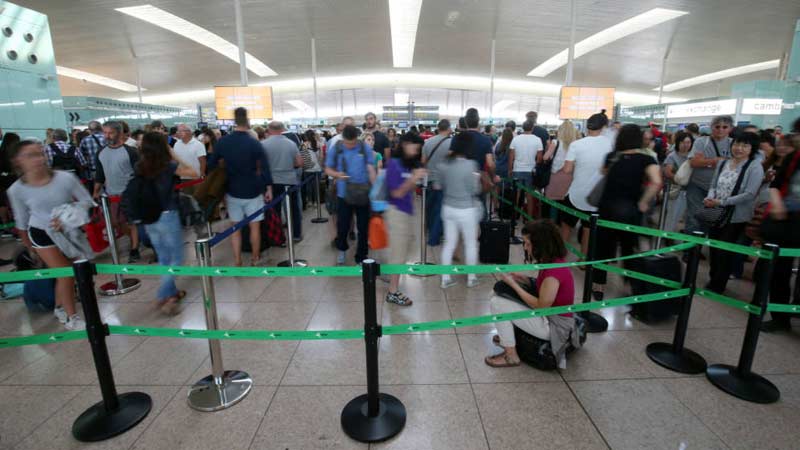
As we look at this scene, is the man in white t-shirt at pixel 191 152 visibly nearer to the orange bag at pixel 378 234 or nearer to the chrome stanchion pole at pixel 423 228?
the chrome stanchion pole at pixel 423 228

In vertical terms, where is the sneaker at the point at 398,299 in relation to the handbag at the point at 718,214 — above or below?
below

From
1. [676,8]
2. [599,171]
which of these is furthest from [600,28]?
[599,171]

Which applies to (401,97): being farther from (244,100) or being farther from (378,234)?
(378,234)

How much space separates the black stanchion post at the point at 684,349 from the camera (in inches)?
112

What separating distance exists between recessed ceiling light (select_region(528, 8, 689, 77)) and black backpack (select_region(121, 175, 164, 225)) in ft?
57.8

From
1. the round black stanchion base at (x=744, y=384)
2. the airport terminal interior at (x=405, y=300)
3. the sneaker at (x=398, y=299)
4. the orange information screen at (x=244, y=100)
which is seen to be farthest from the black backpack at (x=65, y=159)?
the round black stanchion base at (x=744, y=384)

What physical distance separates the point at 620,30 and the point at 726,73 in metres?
14.6

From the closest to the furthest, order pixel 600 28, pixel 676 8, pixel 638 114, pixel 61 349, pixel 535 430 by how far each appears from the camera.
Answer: pixel 535 430 < pixel 61 349 < pixel 676 8 < pixel 600 28 < pixel 638 114

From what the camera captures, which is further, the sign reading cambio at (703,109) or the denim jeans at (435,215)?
the sign reading cambio at (703,109)

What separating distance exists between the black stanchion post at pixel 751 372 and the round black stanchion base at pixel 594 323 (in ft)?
2.74

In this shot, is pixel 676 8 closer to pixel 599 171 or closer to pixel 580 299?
pixel 599 171

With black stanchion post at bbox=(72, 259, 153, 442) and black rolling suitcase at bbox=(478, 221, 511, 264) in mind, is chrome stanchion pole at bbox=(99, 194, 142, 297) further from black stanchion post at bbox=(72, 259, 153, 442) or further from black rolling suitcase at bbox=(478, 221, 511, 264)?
black rolling suitcase at bbox=(478, 221, 511, 264)

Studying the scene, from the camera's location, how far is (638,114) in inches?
914

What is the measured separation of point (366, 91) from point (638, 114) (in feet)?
95.0
